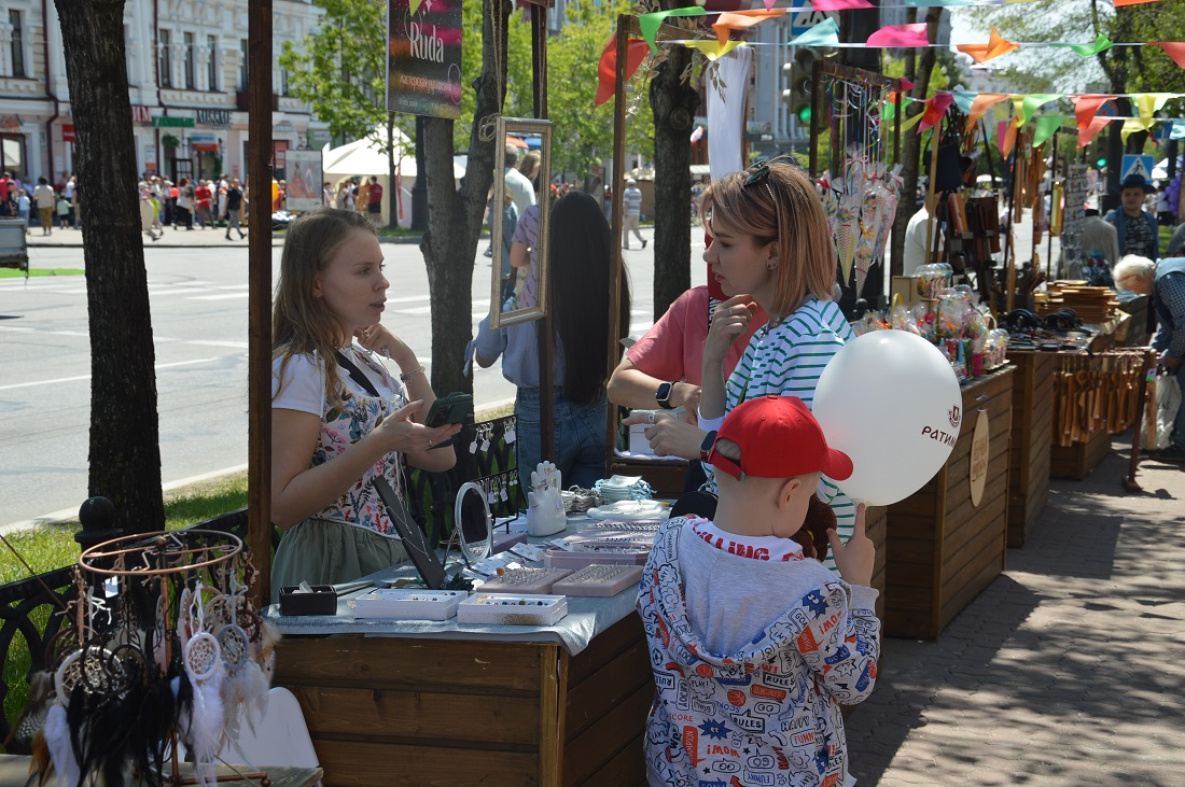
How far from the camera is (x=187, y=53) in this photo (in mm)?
55844

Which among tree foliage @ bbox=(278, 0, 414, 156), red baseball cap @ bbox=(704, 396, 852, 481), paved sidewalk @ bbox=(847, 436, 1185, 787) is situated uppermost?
tree foliage @ bbox=(278, 0, 414, 156)

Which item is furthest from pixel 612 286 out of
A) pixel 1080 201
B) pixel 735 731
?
pixel 1080 201

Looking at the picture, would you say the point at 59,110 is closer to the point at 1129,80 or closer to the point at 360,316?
the point at 1129,80

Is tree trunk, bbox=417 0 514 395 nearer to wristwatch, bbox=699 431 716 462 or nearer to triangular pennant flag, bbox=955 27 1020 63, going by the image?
triangular pennant flag, bbox=955 27 1020 63

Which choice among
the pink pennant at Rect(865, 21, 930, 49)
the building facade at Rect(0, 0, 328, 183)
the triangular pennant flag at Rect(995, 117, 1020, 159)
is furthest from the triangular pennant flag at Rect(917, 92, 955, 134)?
the building facade at Rect(0, 0, 328, 183)

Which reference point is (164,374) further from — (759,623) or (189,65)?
(189,65)

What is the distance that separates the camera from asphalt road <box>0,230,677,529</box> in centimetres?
973

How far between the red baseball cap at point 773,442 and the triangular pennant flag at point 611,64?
430cm

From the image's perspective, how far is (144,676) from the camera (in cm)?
224

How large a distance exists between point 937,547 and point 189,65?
2167 inches

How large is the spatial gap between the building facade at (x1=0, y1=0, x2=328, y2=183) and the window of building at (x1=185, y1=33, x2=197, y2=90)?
1.7 inches

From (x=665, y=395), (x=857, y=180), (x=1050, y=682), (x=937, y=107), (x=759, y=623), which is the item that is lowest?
(x=1050, y=682)

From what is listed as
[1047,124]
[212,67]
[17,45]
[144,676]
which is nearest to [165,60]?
[212,67]

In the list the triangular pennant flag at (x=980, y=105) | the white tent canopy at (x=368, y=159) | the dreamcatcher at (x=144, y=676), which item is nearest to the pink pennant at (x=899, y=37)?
the triangular pennant flag at (x=980, y=105)
